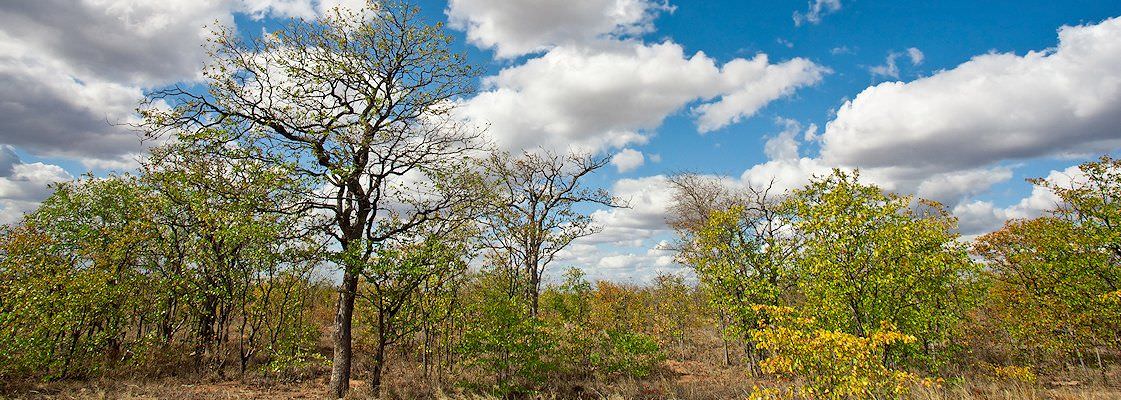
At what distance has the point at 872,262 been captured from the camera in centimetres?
1121

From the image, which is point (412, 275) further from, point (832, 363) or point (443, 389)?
point (832, 363)

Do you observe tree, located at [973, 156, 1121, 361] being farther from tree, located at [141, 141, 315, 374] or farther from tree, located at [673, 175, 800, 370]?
tree, located at [141, 141, 315, 374]

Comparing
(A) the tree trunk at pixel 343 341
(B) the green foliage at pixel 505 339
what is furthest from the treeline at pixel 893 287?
(A) the tree trunk at pixel 343 341

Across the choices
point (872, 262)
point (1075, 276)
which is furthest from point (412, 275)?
point (1075, 276)

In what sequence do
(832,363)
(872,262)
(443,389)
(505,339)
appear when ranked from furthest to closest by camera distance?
(443,389) → (505,339) → (872,262) → (832,363)

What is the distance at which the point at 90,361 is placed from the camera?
48.6 ft

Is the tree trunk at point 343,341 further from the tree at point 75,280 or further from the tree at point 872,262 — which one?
the tree at point 872,262

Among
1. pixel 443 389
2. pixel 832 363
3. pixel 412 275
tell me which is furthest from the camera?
pixel 443 389

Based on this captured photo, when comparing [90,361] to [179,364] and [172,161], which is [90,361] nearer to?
[179,364]

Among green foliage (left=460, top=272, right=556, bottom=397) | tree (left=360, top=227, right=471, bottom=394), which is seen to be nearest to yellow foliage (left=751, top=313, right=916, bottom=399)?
green foliage (left=460, top=272, right=556, bottom=397)

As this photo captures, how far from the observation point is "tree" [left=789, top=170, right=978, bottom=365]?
11.2 meters

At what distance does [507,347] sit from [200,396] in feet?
29.9

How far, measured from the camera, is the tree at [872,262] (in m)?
11.2

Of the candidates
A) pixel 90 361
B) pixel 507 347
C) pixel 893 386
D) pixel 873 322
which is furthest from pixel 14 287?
pixel 873 322
